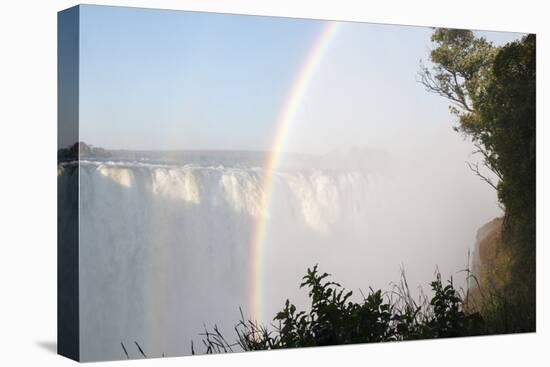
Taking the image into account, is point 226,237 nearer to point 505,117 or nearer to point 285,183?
point 285,183

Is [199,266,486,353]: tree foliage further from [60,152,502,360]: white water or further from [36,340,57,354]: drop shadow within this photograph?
[36,340,57,354]: drop shadow

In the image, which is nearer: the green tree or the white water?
the white water

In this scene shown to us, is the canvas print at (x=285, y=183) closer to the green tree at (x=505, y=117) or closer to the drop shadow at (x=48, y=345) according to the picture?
the green tree at (x=505, y=117)

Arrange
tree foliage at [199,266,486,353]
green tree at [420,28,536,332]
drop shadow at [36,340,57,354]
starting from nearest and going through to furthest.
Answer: drop shadow at [36,340,57,354] < tree foliage at [199,266,486,353] < green tree at [420,28,536,332]

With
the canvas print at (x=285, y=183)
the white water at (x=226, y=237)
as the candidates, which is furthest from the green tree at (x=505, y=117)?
the white water at (x=226, y=237)

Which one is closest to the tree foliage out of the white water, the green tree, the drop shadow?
the white water

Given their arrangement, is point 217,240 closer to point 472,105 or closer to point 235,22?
point 235,22

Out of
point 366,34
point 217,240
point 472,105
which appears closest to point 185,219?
point 217,240

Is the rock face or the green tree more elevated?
the green tree
